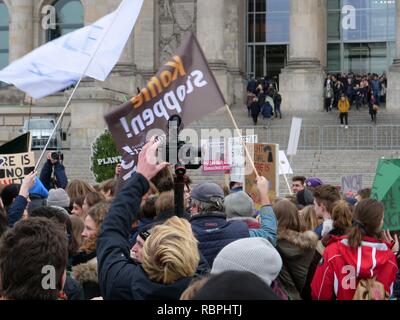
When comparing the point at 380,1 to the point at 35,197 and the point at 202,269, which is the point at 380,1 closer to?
the point at 35,197

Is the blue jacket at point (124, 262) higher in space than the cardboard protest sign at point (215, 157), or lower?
lower

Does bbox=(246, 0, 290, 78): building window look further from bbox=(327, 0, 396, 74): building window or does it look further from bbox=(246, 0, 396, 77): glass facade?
bbox=(327, 0, 396, 74): building window

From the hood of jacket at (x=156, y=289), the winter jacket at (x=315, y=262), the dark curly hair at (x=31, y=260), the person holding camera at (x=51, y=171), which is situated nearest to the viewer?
the dark curly hair at (x=31, y=260)

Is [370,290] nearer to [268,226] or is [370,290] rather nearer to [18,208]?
[268,226]

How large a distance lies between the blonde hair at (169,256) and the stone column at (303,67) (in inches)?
1130

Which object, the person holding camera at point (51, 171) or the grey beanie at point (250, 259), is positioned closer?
the grey beanie at point (250, 259)

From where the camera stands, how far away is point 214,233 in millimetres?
5699

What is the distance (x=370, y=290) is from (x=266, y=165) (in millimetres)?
7507

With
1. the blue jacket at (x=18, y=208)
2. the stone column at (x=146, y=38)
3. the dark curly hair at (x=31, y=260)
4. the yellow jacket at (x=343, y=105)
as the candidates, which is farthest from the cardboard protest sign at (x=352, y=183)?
the stone column at (x=146, y=38)

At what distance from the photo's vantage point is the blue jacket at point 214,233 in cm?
565

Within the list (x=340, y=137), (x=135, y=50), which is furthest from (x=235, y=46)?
(x=340, y=137)

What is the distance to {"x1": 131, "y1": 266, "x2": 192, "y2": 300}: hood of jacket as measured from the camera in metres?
3.91

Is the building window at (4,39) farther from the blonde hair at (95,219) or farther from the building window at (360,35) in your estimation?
the blonde hair at (95,219)
